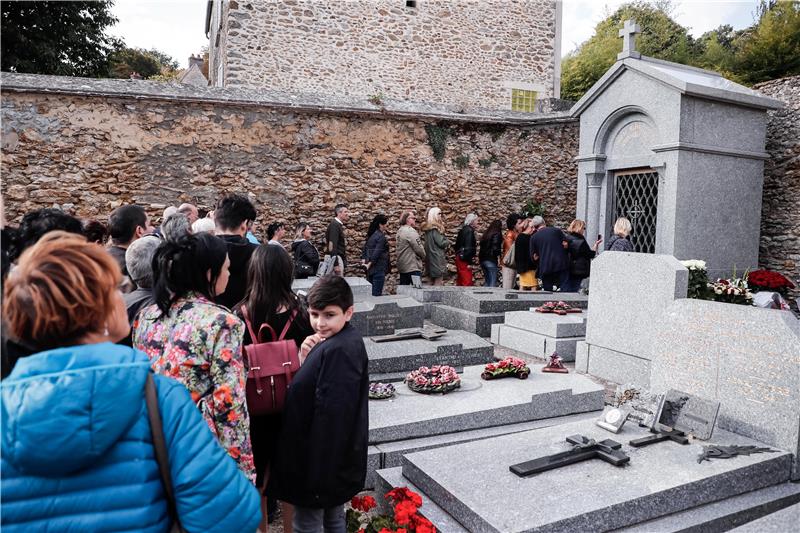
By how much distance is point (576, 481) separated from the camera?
3217mm

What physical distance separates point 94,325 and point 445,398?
336 centimetres

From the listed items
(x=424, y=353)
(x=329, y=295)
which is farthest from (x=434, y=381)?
(x=329, y=295)

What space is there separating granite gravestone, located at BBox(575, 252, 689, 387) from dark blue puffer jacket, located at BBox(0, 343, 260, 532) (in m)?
4.79

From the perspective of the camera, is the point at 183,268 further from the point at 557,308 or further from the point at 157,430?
the point at 557,308

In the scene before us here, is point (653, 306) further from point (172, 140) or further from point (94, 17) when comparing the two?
point (94, 17)

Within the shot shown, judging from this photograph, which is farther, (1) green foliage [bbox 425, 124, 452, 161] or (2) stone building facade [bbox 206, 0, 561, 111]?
(2) stone building facade [bbox 206, 0, 561, 111]

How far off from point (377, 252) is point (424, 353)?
16.2 ft

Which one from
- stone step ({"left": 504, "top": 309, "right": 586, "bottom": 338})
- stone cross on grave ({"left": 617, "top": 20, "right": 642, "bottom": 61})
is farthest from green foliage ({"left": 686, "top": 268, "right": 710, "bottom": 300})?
stone cross on grave ({"left": 617, "top": 20, "right": 642, "bottom": 61})

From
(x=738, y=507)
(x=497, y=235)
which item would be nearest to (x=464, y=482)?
(x=738, y=507)

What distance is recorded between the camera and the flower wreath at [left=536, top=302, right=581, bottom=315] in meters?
7.44

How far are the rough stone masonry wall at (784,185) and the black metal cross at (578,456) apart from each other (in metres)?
8.75

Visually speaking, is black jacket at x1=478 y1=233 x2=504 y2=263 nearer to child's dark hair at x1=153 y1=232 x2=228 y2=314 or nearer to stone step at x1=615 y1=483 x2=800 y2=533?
stone step at x1=615 y1=483 x2=800 y2=533

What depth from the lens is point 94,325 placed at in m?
1.56

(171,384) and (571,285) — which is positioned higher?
(171,384)
